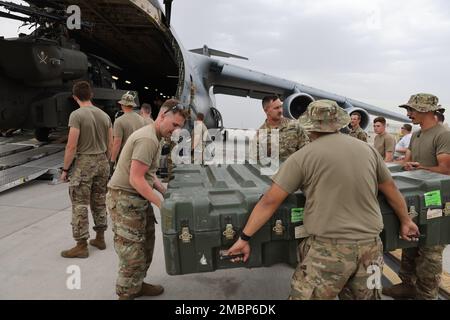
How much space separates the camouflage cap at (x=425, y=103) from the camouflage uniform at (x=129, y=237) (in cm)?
247

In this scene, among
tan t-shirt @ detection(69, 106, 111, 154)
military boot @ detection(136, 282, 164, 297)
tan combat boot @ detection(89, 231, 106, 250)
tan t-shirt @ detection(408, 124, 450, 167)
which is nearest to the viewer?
tan t-shirt @ detection(408, 124, 450, 167)

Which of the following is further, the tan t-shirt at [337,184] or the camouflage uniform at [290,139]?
the camouflage uniform at [290,139]

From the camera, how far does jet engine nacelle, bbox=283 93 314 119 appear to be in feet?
33.1

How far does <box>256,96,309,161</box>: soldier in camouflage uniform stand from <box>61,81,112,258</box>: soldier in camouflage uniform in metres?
1.89

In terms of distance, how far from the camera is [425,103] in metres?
3.00

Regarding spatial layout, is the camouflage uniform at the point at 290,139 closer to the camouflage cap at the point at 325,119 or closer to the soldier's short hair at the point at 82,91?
the camouflage cap at the point at 325,119

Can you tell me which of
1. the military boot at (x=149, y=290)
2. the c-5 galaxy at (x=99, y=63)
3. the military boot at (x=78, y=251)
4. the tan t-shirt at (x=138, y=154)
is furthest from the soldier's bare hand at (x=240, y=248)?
the c-5 galaxy at (x=99, y=63)

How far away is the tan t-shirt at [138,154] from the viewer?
8.71 feet

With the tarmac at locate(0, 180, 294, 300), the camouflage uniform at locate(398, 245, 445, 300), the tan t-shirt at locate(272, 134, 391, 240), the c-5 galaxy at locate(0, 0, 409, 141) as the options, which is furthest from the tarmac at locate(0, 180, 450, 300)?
the c-5 galaxy at locate(0, 0, 409, 141)

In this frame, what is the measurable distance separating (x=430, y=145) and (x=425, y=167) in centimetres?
20

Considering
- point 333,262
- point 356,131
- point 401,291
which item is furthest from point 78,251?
point 356,131

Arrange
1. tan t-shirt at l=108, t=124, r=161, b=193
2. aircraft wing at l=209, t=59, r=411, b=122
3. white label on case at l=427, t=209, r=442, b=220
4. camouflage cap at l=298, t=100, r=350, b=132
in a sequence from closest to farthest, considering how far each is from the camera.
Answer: camouflage cap at l=298, t=100, r=350, b=132 → white label on case at l=427, t=209, r=442, b=220 → tan t-shirt at l=108, t=124, r=161, b=193 → aircraft wing at l=209, t=59, r=411, b=122

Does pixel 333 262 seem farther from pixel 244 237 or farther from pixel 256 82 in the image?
pixel 256 82

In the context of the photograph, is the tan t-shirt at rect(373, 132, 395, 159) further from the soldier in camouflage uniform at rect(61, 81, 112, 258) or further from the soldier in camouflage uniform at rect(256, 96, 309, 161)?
the soldier in camouflage uniform at rect(61, 81, 112, 258)
